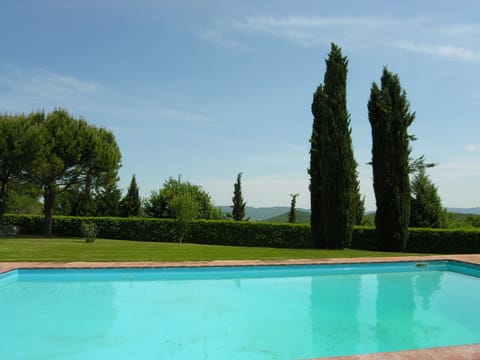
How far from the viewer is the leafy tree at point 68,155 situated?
64.2 feet

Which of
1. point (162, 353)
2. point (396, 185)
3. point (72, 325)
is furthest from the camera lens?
point (396, 185)

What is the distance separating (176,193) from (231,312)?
1069 inches

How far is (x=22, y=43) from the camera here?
1242cm

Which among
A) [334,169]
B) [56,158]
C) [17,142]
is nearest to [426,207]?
[334,169]

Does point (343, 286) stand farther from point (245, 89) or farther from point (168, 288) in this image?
point (245, 89)


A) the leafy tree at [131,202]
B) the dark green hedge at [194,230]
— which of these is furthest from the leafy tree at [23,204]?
the dark green hedge at [194,230]

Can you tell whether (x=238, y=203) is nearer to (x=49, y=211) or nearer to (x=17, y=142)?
(x=49, y=211)

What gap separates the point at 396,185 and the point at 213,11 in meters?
11.6

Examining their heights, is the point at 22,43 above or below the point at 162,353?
above

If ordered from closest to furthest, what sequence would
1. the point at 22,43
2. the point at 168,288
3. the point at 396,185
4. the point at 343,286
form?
the point at 168,288 → the point at 343,286 → the point at 22,43 → the point at 396,185

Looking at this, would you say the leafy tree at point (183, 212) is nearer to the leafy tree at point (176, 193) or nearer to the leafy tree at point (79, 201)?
the leafy tree at point (79, 201)

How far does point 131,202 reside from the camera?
3494cm

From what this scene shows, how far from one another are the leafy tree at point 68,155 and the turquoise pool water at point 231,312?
475 inches

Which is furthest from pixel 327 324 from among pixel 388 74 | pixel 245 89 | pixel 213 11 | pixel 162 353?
pixel 388 74
